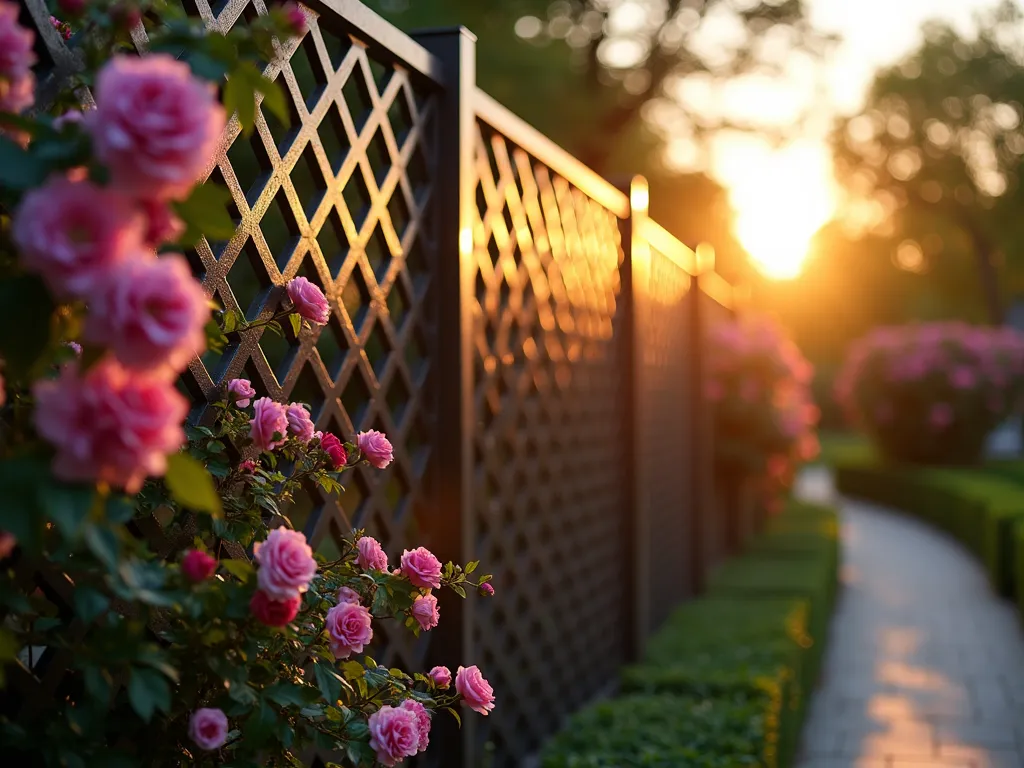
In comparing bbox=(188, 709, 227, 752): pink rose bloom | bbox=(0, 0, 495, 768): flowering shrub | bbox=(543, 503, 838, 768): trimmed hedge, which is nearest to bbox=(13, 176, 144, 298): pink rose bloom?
bbox=(0, 0, 495, 768): flowering shrub

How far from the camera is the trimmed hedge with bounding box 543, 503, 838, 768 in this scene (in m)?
3.36

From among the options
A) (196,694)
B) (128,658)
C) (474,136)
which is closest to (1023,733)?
(474,136)

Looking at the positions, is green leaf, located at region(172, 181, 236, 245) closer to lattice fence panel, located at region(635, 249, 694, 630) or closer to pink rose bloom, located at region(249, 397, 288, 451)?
pink rose bloom, located at region(249, 397, 288, 451)

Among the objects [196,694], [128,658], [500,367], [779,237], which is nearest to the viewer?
[128,658]

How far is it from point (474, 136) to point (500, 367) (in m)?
0.73

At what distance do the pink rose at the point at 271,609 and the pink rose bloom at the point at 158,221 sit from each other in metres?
0.50

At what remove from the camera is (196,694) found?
1.58 m

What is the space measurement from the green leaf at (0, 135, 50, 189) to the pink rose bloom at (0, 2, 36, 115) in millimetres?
76

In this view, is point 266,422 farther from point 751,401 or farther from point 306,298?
point 751,401

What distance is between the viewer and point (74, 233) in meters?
0.97

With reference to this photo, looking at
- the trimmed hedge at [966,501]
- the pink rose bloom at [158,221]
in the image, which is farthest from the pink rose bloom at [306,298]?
the trimmed hedge at [966,501]

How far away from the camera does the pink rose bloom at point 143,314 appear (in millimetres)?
928

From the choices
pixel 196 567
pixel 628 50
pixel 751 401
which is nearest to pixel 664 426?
pixel 751 401

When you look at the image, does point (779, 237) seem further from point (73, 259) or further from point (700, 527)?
point (73, 259)
